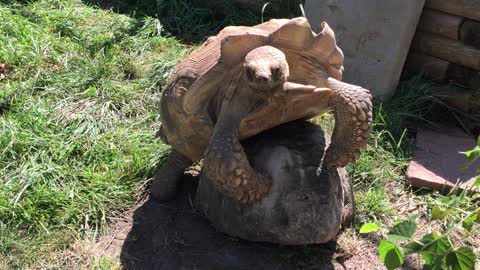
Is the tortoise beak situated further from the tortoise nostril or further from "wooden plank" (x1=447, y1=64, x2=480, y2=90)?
"wooden plank" (x1=447, y1=64, x2=480, y2=90)

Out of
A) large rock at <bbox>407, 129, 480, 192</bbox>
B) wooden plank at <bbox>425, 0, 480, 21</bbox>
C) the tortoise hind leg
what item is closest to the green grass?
the tortoise hind leg

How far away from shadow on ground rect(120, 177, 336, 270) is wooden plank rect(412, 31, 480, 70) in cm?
201

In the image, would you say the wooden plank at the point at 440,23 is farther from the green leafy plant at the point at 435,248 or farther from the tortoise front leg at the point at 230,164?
the green leafy plant at the point at 435,248

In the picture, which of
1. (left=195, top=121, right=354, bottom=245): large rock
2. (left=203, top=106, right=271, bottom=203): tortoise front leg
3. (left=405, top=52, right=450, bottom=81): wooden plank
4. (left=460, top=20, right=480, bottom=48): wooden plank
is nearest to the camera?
(left=203, top=106, right=271, bottom=203): tortoise front leg

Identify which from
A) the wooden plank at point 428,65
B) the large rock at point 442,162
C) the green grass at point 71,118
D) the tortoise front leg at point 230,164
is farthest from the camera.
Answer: the wooden plank at point 428,65

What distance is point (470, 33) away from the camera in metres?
4.04

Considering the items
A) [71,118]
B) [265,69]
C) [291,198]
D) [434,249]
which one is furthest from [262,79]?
[71,118]

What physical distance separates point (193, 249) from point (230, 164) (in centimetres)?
70

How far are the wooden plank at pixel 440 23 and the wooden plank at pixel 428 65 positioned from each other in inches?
7.8

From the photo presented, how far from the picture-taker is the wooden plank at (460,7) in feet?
12.8

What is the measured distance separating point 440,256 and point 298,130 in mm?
1230

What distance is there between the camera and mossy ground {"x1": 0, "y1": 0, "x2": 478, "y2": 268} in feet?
9.91

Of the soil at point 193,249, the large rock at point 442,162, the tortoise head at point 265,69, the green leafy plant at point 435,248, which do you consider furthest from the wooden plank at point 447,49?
the green leafy plant at point 435,248

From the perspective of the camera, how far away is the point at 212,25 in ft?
16.9
